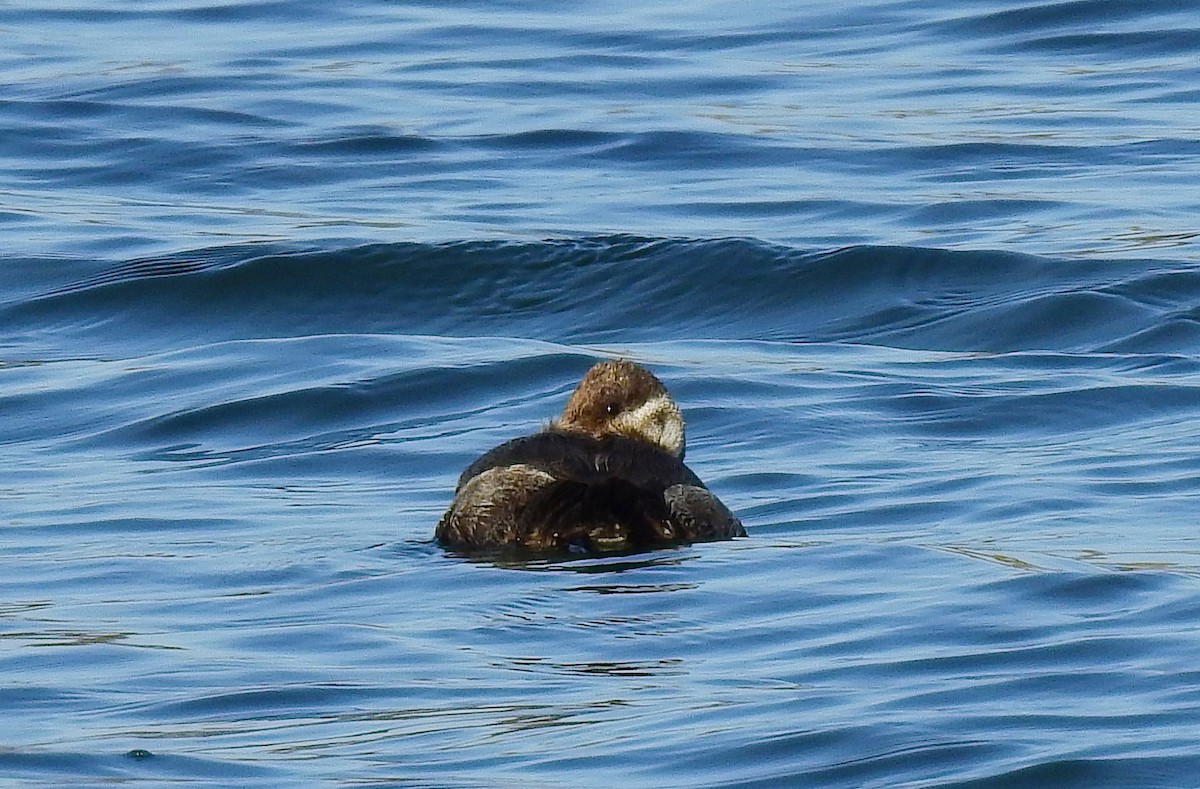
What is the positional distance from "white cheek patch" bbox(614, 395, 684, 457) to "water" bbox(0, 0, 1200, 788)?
1.38 ft

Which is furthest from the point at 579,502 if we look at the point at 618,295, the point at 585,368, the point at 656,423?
the point at 618,295

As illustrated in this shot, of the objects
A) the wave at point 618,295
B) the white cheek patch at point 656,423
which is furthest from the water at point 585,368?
the white cheek patch at point 656,423

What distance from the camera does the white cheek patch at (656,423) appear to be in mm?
9859

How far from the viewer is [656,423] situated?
9875 millimetres

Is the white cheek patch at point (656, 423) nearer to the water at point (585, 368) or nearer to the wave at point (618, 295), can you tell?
the water at point (585, 368)

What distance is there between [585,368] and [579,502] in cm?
422

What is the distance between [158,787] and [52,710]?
872 mm

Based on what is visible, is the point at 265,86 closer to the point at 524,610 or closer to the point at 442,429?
the point at 442,429

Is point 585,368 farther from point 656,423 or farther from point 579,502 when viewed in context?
point 579,502

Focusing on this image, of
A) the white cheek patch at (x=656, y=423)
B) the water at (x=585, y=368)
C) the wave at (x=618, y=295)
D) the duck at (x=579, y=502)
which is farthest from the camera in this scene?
the wave at (x=618, y=295)

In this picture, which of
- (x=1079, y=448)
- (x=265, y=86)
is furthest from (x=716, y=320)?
(x=265, y=86)

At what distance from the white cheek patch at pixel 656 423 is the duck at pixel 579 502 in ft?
2.37

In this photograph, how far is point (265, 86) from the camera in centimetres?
2064

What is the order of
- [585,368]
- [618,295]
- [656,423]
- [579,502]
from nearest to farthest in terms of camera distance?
[579,502] < [656,423] < [585,368] < [618,295]
